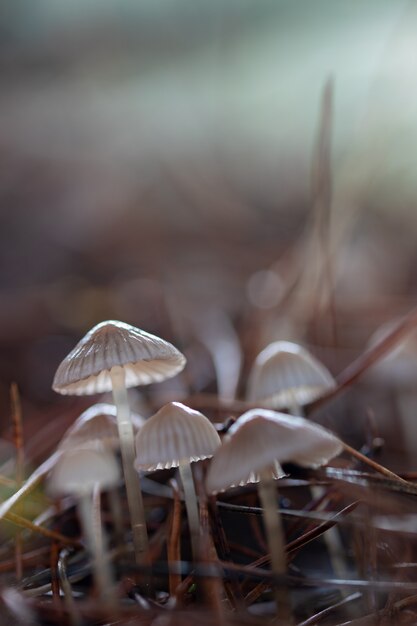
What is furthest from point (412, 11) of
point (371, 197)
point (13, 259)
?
point (13, 259)

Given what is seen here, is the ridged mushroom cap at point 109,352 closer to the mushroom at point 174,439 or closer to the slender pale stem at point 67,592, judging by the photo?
the mushroom at point 174,439

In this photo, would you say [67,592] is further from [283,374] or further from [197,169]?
[197,169]

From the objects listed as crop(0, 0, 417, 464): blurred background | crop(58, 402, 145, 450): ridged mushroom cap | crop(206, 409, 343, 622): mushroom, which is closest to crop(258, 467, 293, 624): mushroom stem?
crop(206, 409, 343, 622): mushroom

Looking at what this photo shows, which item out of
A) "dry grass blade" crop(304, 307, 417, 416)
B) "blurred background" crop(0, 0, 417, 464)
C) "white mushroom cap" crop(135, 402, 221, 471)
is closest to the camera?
"white mushroom cap" crop(135, 402, 221, 471)

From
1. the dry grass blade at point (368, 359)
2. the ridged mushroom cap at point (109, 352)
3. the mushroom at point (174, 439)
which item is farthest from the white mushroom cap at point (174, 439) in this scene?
the dry grass blade at point (368, 359)

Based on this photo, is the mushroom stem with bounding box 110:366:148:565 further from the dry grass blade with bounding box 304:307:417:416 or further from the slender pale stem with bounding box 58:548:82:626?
the dry grass blade with bounding box 304:307:417:416

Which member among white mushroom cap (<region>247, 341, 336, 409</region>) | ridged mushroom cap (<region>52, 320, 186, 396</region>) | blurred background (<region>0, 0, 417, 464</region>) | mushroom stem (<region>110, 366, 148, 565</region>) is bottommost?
mushroom stem (<region>110, 366, 148, 565</region>)
